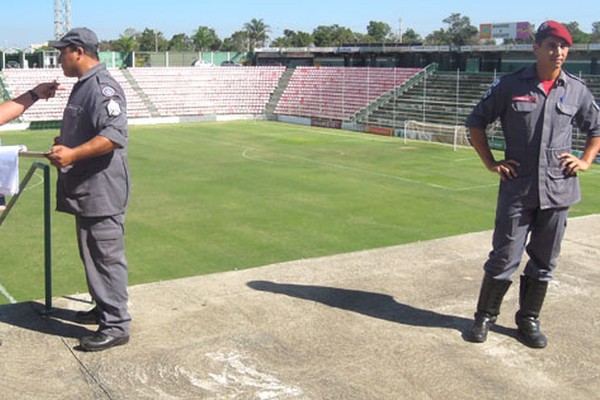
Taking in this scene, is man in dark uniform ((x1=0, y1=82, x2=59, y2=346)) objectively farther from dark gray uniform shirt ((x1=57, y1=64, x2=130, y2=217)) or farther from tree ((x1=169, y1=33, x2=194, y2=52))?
tree ((x1=169, y1=33, x2=194, y2=52))

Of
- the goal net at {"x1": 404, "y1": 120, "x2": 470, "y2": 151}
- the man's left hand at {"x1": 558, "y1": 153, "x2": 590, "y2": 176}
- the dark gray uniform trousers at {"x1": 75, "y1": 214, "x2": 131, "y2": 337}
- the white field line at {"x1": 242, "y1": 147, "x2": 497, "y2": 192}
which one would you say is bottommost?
the white field line at {"x1": 242, "y1": 147, "x2": 497, "y2": 192}

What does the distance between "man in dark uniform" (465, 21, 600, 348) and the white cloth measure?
9.13ft

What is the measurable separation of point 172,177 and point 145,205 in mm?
3805

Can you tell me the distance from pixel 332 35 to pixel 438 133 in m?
76.3

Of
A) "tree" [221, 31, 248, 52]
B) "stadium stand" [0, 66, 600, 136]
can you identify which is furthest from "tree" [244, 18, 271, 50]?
"stadium stand" [0, 66, 600, 136]

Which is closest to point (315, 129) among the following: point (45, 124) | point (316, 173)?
point (45, 124)

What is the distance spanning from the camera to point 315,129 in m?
33.0

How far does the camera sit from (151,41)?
114125 millimetres

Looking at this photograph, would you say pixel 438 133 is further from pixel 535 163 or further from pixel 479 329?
pixel 479 329

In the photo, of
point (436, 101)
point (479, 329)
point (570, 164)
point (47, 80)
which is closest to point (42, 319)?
point (479, 329)

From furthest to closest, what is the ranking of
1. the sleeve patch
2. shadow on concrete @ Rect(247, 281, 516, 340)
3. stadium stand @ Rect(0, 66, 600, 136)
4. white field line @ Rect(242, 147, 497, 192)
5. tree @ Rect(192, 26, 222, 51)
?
tree @ Rect(192, 26, 222, 51) < stadium stand @ Rect(0, 66, 600, 136) < white field line @ Rect(242, 147, 497, 192) < shadow on concrete @ Rect(247, 281, 516, 340) < the sleeve patch

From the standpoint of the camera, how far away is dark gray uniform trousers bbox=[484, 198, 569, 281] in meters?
4.12

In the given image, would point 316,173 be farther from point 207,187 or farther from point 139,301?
point 139,301

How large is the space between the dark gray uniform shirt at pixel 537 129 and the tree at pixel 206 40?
108 metres
